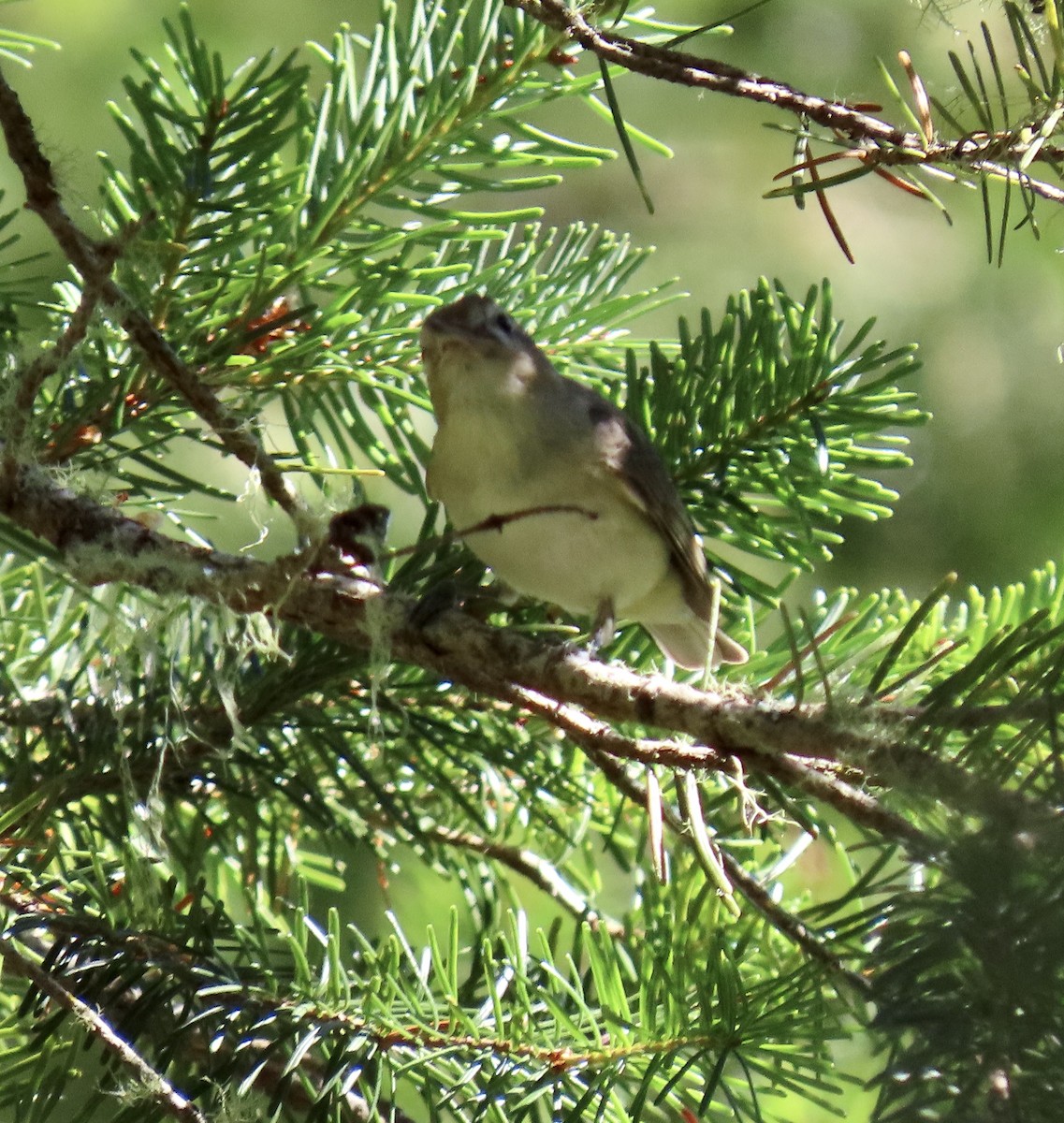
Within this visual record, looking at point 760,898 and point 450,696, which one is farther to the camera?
point 450,696

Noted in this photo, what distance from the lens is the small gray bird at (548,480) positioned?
1858 mm

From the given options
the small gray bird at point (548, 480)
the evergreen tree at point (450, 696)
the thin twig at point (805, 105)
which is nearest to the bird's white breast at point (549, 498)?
the small gray bird at point (548, 480)

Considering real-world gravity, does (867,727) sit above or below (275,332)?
below

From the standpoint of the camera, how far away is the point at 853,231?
16.8ft

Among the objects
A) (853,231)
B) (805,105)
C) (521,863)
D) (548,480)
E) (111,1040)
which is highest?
(853,231)

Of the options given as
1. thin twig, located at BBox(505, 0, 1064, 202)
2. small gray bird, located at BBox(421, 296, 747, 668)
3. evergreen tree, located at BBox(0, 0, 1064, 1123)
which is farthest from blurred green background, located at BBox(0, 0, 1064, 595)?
thin twig, located at BBox(505, 0, 1064, 202)

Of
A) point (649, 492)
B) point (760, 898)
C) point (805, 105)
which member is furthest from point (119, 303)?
point (649, 492)

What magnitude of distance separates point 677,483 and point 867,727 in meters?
0.74

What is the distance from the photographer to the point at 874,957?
2.43ft

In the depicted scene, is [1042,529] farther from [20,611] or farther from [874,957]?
[874,957]

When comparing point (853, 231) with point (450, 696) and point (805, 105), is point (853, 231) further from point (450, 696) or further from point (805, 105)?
point (805, 105)

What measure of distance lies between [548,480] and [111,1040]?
1.16 meters

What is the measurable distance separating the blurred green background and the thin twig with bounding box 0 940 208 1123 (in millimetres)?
2123

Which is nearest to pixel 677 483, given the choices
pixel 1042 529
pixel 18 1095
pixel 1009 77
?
pixel 18 1095
